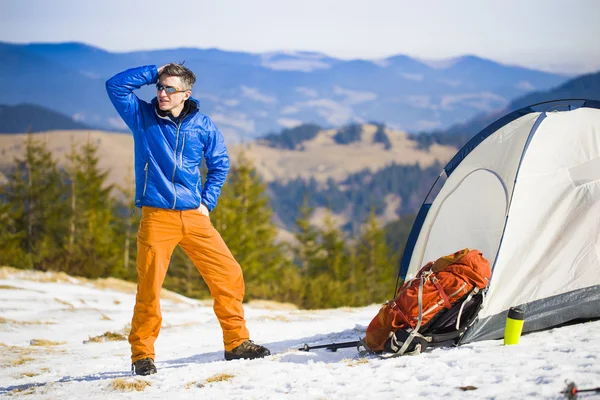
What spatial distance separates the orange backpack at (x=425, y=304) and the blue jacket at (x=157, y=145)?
Result: 1938 mm

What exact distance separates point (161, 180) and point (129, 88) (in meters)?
0.80

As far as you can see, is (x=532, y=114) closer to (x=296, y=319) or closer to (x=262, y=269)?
(x=296, y=319)

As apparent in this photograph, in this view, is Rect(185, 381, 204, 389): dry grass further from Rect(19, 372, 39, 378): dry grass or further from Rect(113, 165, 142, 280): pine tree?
Rect(113, 165, 142, 280): pine tree

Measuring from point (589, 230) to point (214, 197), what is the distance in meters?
3.52

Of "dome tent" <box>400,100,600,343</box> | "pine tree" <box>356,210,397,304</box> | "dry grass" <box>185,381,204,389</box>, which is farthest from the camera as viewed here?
"pine tree" <box>356,210,397,304</box>

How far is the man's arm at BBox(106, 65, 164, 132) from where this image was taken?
5305 mm

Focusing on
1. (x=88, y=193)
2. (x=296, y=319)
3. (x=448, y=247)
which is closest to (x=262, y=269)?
(x=88, y=193)

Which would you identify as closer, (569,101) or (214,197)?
(214,197)

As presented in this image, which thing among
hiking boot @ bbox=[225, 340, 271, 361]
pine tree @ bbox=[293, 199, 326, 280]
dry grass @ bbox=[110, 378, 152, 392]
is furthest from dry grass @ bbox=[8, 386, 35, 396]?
pine tree @ bbox=[293, 199, 326, 280]

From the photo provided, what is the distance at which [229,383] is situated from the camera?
16.5 feet

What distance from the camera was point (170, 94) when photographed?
5.33 m

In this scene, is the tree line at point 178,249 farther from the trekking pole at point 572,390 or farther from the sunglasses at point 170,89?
the trekking pole at point 572,390

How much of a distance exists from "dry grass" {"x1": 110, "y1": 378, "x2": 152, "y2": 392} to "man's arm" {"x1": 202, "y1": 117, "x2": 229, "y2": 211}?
1.54 metres

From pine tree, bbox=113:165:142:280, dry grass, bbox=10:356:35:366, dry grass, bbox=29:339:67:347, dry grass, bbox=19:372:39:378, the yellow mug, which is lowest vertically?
pine tree, bbox=113:165:142:280
